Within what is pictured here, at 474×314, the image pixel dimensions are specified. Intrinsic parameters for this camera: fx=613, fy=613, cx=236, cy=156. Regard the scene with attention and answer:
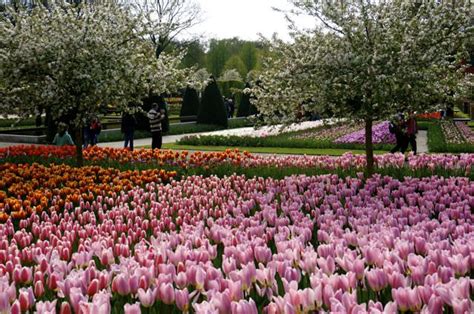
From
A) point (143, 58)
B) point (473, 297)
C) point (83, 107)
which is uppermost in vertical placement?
point (143, 58)

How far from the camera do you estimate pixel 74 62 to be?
37.2 ft

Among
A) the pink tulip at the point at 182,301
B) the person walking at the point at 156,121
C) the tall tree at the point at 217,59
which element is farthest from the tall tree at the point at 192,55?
the pink tulip at the point at 182,301

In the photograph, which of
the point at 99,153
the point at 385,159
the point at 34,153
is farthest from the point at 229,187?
the point at 34,153

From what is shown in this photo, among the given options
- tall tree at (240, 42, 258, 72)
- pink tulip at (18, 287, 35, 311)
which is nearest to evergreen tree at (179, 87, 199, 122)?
pink tulip at (18, 287, 35, 311)

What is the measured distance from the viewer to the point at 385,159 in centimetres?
1131

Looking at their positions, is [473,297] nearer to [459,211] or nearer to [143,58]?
[459,211]

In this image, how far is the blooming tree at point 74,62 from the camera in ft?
36.3

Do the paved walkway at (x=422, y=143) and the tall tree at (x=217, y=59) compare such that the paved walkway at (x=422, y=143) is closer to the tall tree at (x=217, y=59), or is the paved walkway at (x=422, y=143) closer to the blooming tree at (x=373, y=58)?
the blooming tree at (x=373, y=58)

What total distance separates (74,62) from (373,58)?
562cm

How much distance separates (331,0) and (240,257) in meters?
5.99

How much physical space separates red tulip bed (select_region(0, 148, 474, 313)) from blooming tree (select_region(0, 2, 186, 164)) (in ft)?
12.8

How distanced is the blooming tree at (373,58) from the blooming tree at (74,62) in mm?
3486

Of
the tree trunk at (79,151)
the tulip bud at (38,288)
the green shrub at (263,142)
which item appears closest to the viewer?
the tulip bud at (38,288)

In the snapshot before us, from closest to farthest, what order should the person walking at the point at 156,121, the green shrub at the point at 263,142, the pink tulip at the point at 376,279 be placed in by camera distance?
the pink tulip at the point at 376,279, the person walking at the point at 156,121, the green shrub at the point at 263,142
